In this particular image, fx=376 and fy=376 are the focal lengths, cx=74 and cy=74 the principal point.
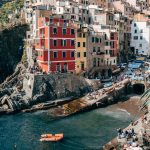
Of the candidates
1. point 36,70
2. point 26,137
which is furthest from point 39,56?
point 26,137

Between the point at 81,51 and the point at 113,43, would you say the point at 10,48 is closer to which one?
the point at 81,51

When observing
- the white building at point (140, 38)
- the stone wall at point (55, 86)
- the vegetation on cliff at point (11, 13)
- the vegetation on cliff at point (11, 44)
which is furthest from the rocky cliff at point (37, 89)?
the white building at point (140, 38)

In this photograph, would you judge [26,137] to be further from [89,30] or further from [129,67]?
[129,67]

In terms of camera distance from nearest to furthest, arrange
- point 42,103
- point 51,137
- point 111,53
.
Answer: point 51,137 < point 42,103 < point 111,53

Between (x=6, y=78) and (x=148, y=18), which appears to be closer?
(x=6, y=78)

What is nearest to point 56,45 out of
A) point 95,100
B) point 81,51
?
point 81,51

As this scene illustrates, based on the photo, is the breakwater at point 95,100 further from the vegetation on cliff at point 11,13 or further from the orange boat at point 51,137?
the vegetation on cliff at point 11,13

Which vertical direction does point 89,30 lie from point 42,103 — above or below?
above
